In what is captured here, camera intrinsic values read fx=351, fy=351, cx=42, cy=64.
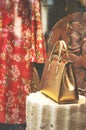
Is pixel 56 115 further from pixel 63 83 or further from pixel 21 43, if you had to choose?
pixel 21 43

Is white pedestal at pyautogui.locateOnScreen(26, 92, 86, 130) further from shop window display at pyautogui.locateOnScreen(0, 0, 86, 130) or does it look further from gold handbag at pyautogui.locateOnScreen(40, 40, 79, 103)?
shop window display at pyautogui.locateOnScreen(0, 0, 86, 130)

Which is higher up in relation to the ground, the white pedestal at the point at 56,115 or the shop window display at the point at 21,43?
the shop window display at the point at 21,43

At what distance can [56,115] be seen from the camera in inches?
59.1

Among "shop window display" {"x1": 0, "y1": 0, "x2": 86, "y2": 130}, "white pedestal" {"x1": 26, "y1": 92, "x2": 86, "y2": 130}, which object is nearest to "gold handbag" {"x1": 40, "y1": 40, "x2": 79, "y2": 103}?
"white pedestal" {"x1": 26, "y1": 92, "x2": 86, "y2": 130}

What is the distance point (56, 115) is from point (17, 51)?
49 cm

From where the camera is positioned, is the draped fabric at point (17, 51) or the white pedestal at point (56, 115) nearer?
the white pedestal at point (56, 115)

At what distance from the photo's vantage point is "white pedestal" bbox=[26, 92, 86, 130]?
1.50 m

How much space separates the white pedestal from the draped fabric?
32cm

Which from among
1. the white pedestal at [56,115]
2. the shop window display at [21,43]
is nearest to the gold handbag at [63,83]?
the white pedestal at [56,115]

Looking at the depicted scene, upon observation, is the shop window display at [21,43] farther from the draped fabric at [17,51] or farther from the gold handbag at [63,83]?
the gold handbag at [63,83]

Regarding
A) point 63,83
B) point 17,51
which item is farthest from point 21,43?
point 63,83

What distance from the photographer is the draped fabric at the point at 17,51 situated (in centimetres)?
181

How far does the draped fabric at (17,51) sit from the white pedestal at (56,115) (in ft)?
1.04

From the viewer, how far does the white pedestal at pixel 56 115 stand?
150 cm
